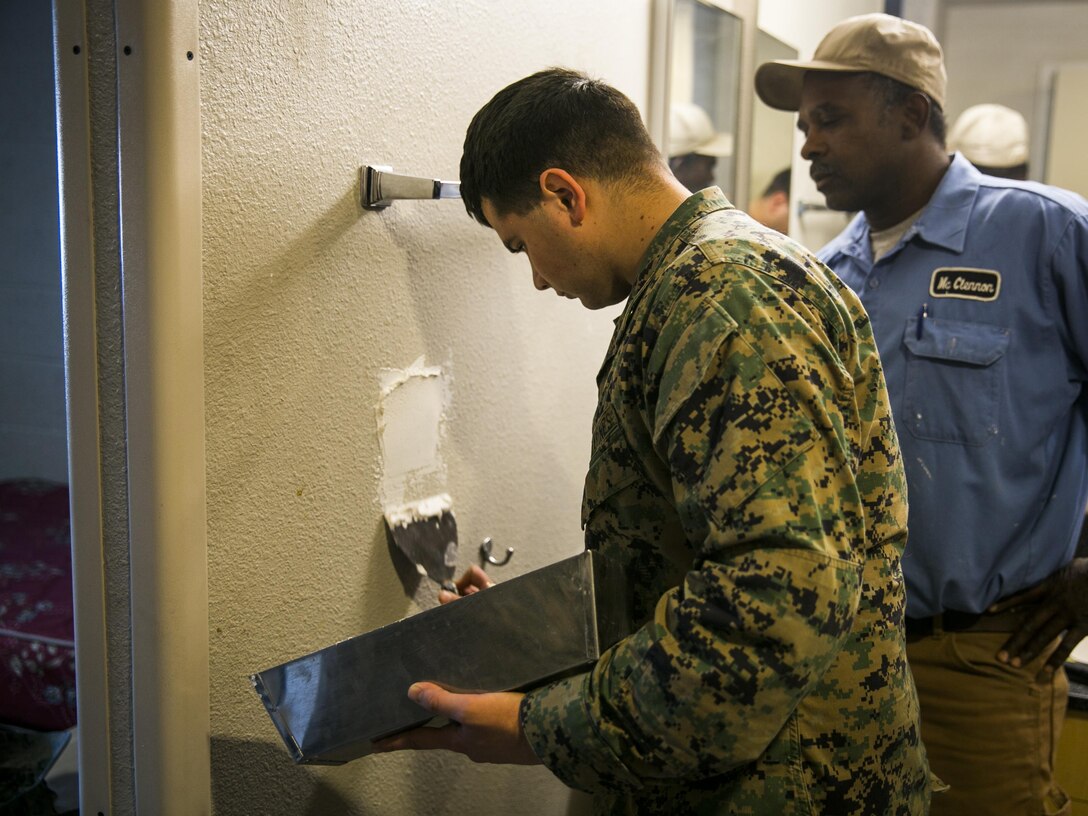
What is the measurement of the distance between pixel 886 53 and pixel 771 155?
82cm

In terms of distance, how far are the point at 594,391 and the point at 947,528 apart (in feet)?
2.20

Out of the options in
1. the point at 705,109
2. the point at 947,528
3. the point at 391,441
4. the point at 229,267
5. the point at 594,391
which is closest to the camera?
the point at 229,267

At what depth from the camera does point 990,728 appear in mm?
1499

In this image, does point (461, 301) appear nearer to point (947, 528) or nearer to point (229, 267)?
point (229, 267)

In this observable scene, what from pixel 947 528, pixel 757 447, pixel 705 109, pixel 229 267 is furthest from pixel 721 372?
pixel 705 109

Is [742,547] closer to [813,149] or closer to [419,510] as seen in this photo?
[419,510]

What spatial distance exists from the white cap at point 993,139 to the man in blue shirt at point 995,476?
90.4 inches

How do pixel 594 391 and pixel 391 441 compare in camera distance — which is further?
pixel 594 391

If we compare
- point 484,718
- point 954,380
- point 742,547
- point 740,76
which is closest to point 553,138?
point 742,547

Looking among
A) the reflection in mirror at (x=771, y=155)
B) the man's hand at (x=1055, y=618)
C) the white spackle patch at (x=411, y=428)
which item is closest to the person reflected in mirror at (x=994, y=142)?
the reflection in mirror at (x=771, y=155)

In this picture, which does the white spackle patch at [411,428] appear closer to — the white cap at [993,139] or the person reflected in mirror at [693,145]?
the person reflected in mirror at [693,145]

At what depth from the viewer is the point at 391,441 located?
1248 millimetres

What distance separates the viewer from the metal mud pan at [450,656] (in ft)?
2.68

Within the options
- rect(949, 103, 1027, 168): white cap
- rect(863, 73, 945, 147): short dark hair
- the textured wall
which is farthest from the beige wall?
rect(949, 103, 1027, 168): white cap
